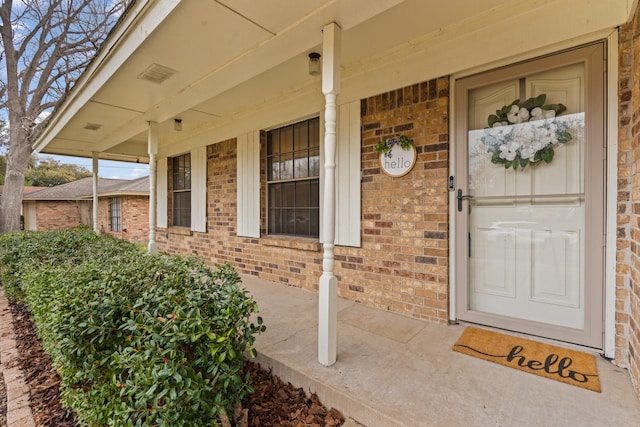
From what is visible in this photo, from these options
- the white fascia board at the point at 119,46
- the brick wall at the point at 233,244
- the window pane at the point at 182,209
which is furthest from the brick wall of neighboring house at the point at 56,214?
the white fascia board at the point at 119,46

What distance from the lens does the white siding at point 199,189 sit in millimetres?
5527

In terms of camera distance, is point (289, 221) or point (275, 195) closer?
point (289, 221)

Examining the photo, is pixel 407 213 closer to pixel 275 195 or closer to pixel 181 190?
pixel 275 195

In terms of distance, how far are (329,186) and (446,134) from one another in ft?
4.41

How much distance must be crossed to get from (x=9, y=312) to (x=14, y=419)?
9.59 ft

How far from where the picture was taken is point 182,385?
4.36ft

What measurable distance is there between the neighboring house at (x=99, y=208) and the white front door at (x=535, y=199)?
43.7 feet

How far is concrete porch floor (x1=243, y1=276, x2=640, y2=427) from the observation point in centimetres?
159

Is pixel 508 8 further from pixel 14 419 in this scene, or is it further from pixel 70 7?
pixel 70 7

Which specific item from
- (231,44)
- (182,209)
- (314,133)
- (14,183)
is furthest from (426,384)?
(14,183)

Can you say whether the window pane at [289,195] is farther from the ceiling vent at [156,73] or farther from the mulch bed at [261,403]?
the mulch bed at [261,403]

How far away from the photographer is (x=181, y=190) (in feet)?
21.1

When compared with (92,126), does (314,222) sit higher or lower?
lower

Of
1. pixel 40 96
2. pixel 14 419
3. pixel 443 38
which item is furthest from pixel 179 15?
pixel 40 96
